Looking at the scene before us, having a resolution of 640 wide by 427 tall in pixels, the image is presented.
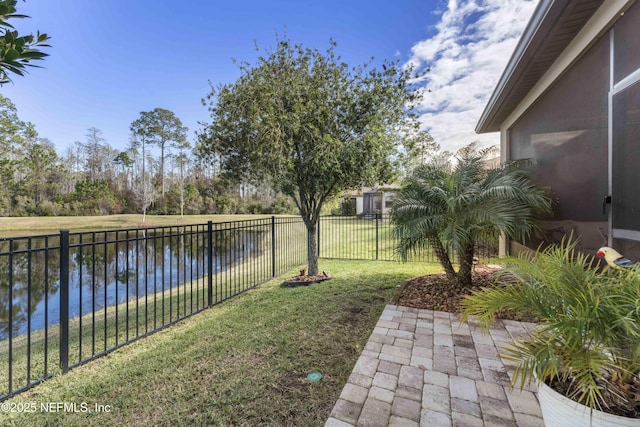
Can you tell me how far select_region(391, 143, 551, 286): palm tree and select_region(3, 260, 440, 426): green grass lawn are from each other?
137cm

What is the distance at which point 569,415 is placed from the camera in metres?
1.32

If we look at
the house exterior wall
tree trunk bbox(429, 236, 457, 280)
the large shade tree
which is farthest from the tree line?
the house exterior wall

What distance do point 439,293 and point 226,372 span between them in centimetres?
336

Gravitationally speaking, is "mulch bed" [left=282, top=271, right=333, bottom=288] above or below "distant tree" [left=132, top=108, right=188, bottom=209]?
below

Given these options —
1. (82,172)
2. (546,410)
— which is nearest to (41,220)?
(82,172)

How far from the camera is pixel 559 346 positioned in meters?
1.38

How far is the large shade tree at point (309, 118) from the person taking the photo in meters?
4.45

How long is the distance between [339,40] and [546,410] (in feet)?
18.0

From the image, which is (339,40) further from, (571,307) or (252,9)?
(571,307)

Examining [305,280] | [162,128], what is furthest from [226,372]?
[162,128]

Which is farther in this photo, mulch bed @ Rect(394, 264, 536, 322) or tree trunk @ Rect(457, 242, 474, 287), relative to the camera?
tree trunk @ Rect(457, 242, 474, 287)

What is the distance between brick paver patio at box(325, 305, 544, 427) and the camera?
1.82 metres

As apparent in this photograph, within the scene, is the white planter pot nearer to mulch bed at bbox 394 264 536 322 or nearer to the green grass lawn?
the green grass lawn

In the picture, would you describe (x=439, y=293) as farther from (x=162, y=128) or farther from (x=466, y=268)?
(x=162, y=128)
